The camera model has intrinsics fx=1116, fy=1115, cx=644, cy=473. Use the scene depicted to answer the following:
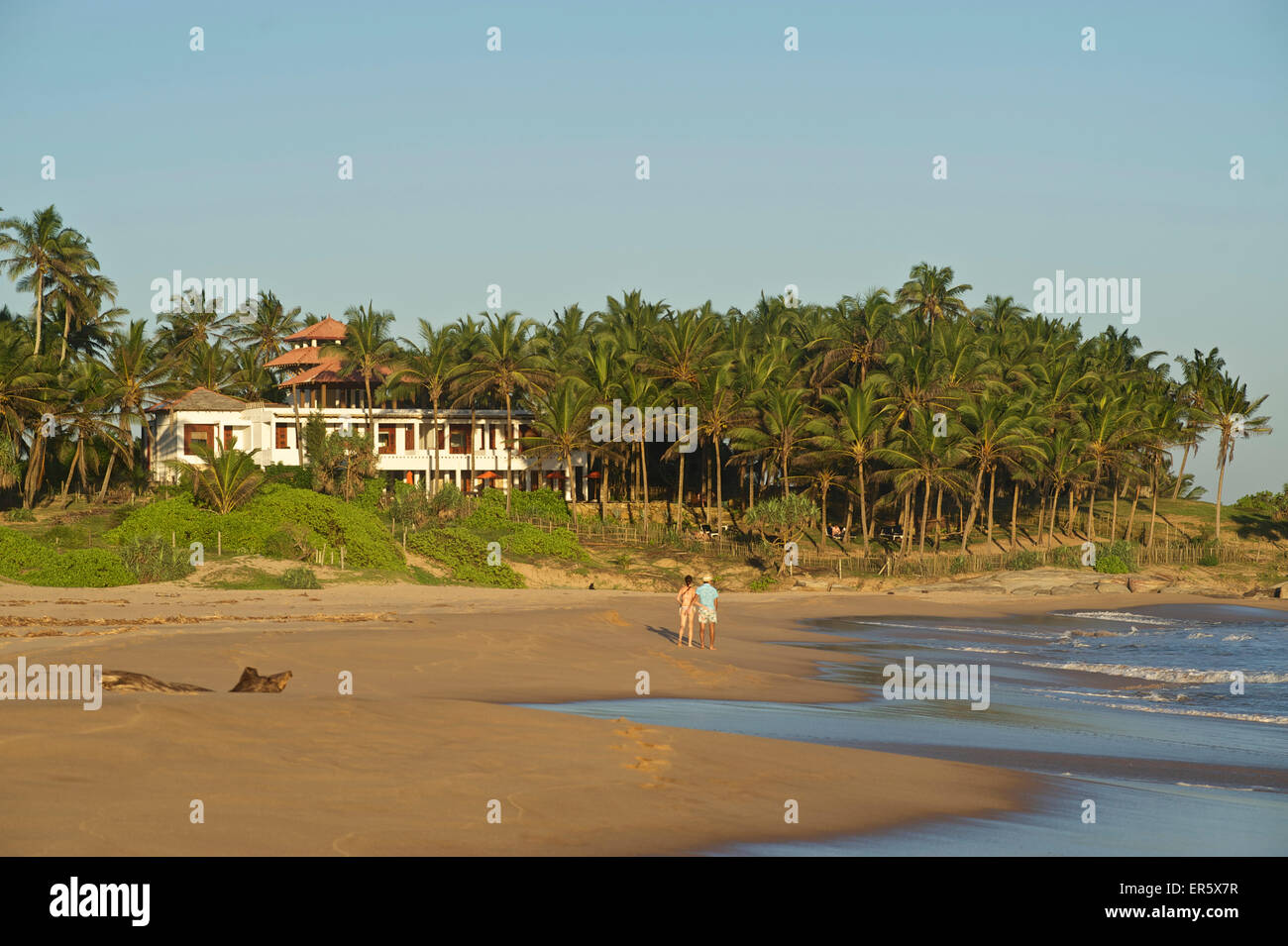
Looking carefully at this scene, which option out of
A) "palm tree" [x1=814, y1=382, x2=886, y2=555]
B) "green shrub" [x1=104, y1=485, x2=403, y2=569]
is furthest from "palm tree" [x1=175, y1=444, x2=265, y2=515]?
"palm tree" [x1=814, y1=382, x2=886, y2=555]

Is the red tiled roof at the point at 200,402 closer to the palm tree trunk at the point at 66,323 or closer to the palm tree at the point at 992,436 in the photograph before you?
the palm tree trunk at the point at 66,323

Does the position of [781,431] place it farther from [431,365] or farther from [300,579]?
[300,579]

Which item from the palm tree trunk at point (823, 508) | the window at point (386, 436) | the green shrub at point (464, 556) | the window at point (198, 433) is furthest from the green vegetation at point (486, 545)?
the window at point (198, 433)

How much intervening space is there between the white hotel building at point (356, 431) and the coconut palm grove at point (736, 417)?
3.64 ft

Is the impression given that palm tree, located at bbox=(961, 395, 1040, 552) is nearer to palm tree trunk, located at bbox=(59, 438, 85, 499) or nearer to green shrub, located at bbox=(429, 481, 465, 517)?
green shrub, located at bbox=(429, 481, 465, 517)

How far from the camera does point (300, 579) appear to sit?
3155 cm

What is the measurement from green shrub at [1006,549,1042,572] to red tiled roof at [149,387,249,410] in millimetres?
41873

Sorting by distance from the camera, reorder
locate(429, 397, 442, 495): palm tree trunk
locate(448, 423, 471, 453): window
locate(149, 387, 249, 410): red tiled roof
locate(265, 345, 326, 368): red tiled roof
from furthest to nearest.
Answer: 1. locate(265, 345, 326, 368): red tiled roof
2. locate(448, 423, 471, 453): window
3. locate(429, 397, 442, 495): palm tree trunk
4. locate(149, 387, 249, 410): red tiled roof

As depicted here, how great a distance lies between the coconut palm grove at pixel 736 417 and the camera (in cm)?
5316

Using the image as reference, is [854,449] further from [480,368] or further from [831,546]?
[480,368]

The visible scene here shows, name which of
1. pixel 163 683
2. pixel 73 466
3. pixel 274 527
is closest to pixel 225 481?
pixel 274 527

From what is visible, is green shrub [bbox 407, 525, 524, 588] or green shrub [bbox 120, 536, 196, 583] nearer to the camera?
green shrub [bbox 120, 536, 196, 583]

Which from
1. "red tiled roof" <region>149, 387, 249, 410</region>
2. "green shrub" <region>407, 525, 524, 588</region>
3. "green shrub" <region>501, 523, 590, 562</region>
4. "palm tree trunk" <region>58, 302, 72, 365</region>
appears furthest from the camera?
"palm tree trunk" <region>58, 302, 72, 365</region>

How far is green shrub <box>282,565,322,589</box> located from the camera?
31312 millimetres
